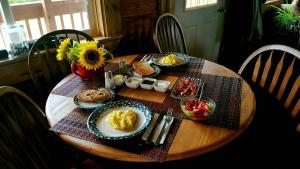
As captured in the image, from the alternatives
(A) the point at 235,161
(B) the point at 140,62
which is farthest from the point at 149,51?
(A) the point at 235,161

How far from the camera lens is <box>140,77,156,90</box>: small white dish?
4.24 ft

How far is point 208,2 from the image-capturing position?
297 centimetres

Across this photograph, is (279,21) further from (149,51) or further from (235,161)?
(235,161)

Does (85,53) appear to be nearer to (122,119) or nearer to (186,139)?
(122,119)

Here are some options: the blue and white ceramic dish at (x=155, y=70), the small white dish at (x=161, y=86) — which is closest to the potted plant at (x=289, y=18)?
the blue and white ceramic dish at (x=155, y=70)

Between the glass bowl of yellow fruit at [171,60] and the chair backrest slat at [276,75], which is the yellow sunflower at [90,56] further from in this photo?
the chair backrest slat at [276,75]

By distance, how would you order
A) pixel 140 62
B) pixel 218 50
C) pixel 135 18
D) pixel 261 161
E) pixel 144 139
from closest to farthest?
pixel 144 139 → pixel 261 161 → pixel 140 62 → pixel 135 18 → pixel 218 50

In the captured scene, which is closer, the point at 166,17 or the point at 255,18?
the point at 166,17

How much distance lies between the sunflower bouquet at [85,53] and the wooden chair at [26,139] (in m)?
0.35

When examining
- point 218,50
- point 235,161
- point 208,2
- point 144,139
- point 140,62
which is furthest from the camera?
point 218,50

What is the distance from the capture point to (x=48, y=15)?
2.00 meters

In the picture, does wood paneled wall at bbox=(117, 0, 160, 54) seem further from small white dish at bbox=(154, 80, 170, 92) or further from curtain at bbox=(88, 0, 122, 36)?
small white dish at bbox=(154, 80, 170, 92)

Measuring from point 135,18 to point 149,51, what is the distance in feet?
1.22

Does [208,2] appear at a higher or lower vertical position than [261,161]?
higher
